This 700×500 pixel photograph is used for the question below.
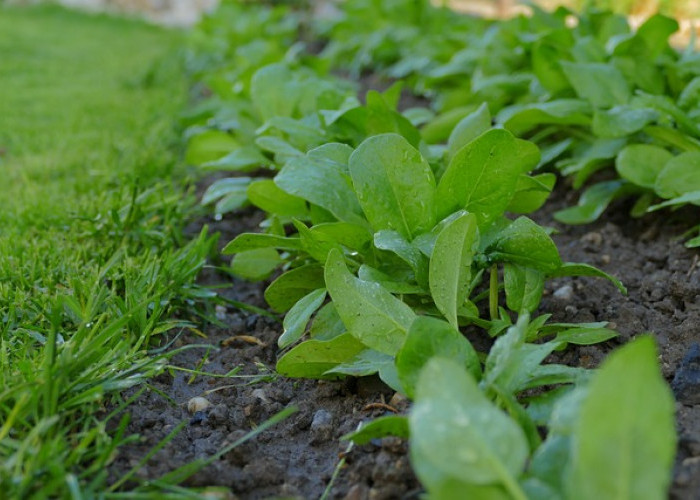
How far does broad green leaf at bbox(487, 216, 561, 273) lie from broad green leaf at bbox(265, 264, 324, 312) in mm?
392

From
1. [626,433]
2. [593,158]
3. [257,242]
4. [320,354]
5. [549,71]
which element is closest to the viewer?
[626,433]

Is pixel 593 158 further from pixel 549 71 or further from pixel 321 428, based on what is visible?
pixel 321 428

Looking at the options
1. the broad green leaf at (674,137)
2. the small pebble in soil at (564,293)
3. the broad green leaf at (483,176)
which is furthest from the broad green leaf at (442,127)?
the broad green leaf at (483,176)

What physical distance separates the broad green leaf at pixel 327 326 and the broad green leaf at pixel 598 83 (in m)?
1.10

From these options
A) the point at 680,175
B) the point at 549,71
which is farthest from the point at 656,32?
the point at 680,175

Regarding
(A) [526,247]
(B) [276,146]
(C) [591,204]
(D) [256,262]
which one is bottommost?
(C) [591,204]

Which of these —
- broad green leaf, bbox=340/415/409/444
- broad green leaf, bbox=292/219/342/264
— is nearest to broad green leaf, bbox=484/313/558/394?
broad green leaf, bbox=340/415/409/444

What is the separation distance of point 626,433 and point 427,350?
0.42 metres

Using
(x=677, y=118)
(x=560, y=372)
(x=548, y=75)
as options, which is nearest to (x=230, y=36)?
(x=548, y=75)

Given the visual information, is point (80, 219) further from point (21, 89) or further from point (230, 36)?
point (230, 36)

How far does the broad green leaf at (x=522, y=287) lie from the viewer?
1.57 m

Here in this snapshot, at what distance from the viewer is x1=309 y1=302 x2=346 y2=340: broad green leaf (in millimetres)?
1607

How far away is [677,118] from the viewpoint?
6.70 ft

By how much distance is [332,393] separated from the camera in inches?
59.7
